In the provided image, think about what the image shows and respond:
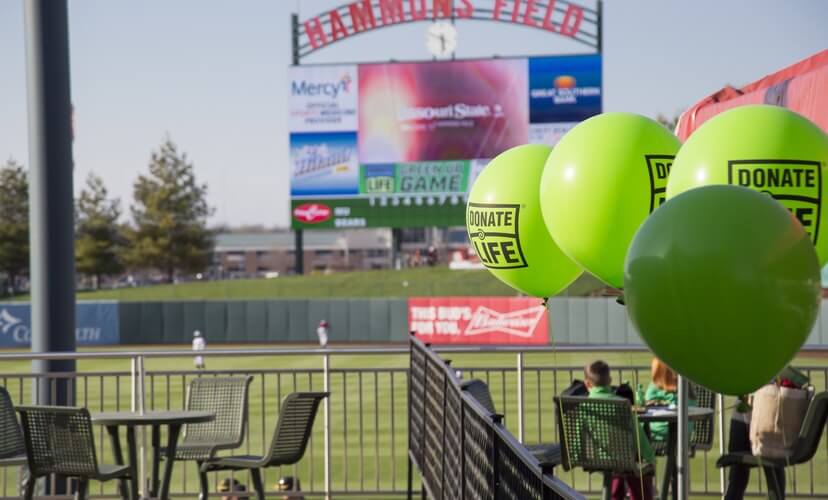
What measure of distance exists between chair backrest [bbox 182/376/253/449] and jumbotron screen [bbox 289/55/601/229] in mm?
32067

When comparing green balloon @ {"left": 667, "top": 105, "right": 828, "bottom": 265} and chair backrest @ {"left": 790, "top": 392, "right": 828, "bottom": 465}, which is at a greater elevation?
green balloon @ {"left": 667, "top": 105, "right": 828, "bottom": 265}

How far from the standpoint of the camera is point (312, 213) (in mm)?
41625

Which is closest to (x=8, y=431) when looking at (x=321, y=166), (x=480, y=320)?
(x=480, y=320)

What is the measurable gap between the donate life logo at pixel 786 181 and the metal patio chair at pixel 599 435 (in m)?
3.25

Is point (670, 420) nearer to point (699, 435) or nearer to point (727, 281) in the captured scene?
point (699, 435)

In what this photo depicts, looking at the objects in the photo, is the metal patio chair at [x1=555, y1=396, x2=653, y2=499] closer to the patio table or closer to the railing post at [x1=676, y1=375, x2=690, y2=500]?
the patio table

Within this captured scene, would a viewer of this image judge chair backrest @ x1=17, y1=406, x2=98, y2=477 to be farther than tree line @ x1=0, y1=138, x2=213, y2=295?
No

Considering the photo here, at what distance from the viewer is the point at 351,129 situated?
1647 inches

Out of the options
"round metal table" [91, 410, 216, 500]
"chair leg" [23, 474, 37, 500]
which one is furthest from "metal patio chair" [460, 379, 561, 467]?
"chair leg" [23, 474, 37, 500]

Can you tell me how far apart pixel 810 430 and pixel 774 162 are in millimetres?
3943

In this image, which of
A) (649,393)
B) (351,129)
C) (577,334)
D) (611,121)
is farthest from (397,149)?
(611,121)

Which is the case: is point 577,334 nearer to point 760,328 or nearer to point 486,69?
point 486,69

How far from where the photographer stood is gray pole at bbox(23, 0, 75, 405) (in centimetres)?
921

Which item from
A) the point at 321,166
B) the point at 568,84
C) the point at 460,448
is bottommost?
the point at 460,448
